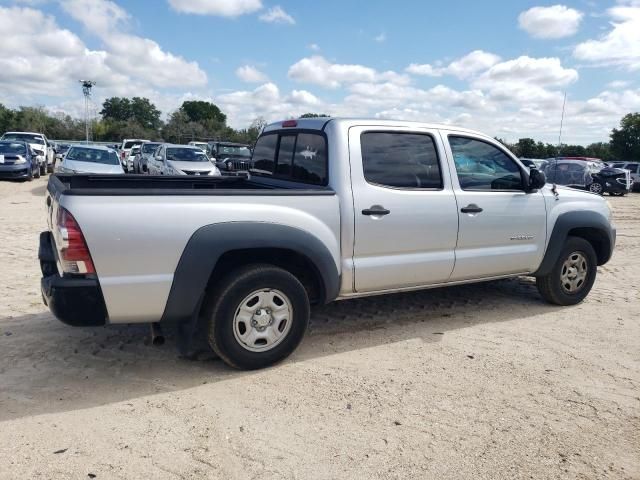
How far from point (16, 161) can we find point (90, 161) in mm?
4935

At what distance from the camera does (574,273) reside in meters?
5.79

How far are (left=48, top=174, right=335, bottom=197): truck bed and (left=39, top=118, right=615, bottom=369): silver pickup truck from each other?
14mm

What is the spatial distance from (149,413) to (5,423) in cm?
82

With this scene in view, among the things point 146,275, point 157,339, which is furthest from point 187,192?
point 157,339

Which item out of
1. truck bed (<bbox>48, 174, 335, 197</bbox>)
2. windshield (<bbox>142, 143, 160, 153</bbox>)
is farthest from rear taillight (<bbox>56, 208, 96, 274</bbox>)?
windshield (<bbox>142, 143, 160, 153</bbox>)

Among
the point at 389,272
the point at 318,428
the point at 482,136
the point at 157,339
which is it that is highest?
the point at 482,136

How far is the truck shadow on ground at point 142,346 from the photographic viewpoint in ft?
11.7

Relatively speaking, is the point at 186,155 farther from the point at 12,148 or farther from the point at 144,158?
the point at 12,148

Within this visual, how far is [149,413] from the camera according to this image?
3.34 meters

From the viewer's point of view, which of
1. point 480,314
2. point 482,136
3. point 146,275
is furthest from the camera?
point 480,314

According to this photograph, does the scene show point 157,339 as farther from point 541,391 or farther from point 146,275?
point 541,391

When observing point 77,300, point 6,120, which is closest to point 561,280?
point 77,300

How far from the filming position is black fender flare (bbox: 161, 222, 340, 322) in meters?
3.49

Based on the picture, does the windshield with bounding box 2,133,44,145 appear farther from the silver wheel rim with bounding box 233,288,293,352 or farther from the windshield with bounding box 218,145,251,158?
the silver wheel rim with bounding box 233,288,293,352
